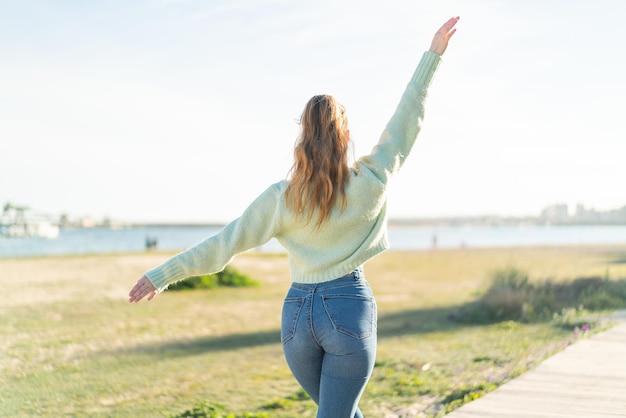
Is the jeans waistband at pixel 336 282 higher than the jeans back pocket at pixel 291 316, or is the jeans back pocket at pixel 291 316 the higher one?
the jeans waistband at pixel 336 282

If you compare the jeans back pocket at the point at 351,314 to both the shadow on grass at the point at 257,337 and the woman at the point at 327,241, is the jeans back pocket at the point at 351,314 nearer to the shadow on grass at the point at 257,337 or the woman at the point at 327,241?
the woman at the point at 327,241

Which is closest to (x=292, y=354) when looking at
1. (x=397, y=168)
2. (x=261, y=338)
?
(x=397, y=168)

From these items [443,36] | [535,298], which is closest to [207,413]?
[443,36]

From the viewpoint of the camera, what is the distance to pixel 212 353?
902 centimetres

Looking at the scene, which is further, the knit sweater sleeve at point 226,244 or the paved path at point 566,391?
the paved path at point 566,391

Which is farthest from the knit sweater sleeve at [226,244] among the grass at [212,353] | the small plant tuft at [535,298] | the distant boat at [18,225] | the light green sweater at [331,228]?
the distant boat at [18,225]

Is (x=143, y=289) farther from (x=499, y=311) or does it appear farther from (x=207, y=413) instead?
(x=499, y=311)

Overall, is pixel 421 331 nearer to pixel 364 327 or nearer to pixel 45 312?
pixel 45 312

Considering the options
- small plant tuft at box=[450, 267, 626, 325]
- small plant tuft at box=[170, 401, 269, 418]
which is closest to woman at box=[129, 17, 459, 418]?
small plant tuft at box=[170, 401, 269, 418]

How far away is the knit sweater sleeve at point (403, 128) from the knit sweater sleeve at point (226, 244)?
420 mm

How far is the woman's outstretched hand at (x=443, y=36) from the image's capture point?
314cm

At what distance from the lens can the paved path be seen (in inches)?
171

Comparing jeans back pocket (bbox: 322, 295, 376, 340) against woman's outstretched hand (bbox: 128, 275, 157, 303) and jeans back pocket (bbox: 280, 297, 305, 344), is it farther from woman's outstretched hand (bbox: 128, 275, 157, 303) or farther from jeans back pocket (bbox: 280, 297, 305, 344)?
woman's outstretched hand (bbox: 128, 275, 157, 303)

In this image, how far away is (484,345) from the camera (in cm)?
848
